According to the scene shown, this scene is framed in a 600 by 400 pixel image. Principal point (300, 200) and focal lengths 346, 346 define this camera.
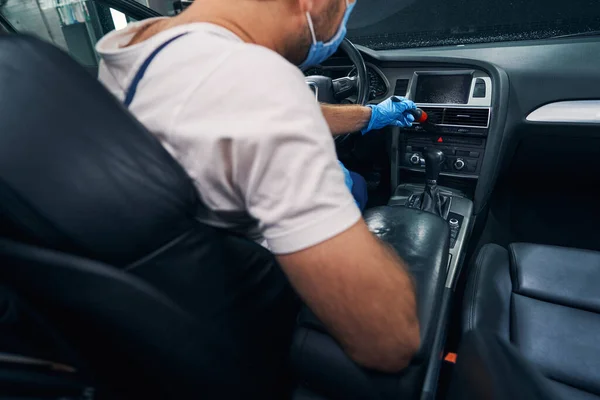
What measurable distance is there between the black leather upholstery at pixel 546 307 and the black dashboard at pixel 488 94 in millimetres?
620

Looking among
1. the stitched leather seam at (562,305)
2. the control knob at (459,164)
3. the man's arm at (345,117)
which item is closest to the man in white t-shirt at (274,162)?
the stitched leather seam at (562,305)

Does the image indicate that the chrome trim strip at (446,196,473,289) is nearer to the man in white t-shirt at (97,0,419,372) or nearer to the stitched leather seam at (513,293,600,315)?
the stitched leather seam at (513,293,600,315)

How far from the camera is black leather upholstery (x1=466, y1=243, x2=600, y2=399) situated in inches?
29.2

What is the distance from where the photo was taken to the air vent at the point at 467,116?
146 centimetres

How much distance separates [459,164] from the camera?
161 centimetres

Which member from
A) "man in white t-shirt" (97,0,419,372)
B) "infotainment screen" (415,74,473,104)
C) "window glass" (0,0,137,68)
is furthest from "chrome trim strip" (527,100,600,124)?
"window glass" (0,0,137,68)

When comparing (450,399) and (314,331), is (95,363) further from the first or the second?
(450,399)

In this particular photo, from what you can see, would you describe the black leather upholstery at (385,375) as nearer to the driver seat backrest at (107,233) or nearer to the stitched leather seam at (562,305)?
the driver seat backrest at (107,233)

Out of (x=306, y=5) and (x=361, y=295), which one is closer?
(x=361, y=295)

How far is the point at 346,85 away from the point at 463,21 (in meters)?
0.93

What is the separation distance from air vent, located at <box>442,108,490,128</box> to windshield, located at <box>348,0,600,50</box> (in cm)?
53

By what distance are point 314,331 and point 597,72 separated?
1.45m

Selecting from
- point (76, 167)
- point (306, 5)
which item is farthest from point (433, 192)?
point (76, 167)

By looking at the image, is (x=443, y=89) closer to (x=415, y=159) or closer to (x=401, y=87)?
(x=401, y=87)
